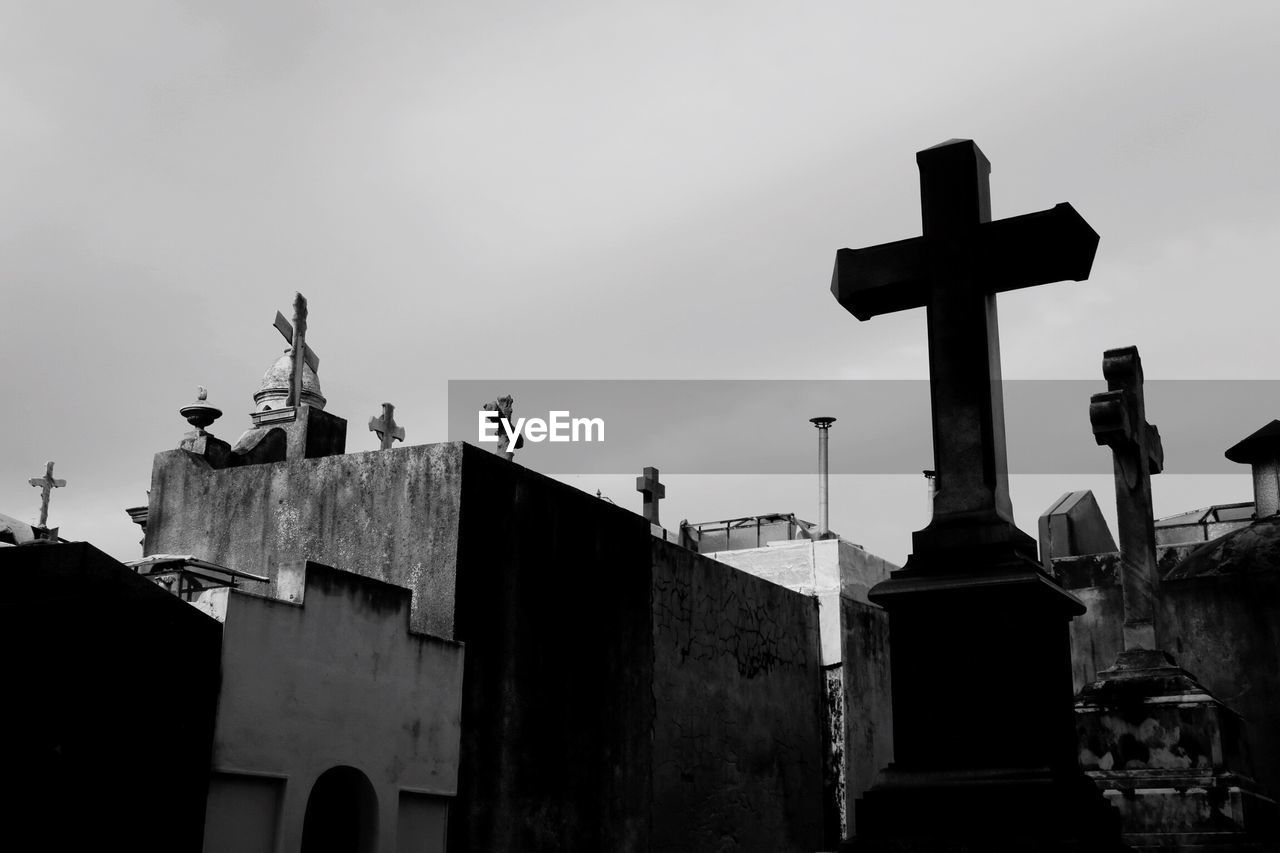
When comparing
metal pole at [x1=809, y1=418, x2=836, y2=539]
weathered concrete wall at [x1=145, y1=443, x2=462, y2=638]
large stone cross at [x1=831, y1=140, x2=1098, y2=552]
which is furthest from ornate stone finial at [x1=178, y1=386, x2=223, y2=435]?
metal pole at [x1=809, y1=418, x2=836, y2=539]

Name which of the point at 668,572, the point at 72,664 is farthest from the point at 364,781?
the point at 668,572

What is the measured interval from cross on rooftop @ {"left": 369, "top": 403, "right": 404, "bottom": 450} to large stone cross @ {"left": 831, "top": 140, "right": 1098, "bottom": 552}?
35.5ft

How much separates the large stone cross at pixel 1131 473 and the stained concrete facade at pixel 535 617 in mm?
5359

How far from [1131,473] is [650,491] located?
15.5 m

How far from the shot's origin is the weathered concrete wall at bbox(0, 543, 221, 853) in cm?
802

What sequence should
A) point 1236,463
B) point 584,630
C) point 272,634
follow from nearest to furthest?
point 272,634, point 584,630, point 1236,463

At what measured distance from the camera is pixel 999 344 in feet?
23.0

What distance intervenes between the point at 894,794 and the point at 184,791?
5291mm

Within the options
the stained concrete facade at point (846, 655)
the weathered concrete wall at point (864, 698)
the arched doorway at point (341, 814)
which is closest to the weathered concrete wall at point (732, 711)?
the stained concrete facade at point (846, 655)

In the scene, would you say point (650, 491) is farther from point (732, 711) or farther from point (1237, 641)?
point (1237, 641)

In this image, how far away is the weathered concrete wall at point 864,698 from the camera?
59.5 ft

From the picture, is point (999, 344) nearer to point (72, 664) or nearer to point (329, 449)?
point (72, 664)

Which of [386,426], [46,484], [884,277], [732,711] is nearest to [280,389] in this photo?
[46,484]

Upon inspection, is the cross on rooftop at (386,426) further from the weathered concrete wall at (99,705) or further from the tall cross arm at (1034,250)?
the tall cross arm at (1034,250)
